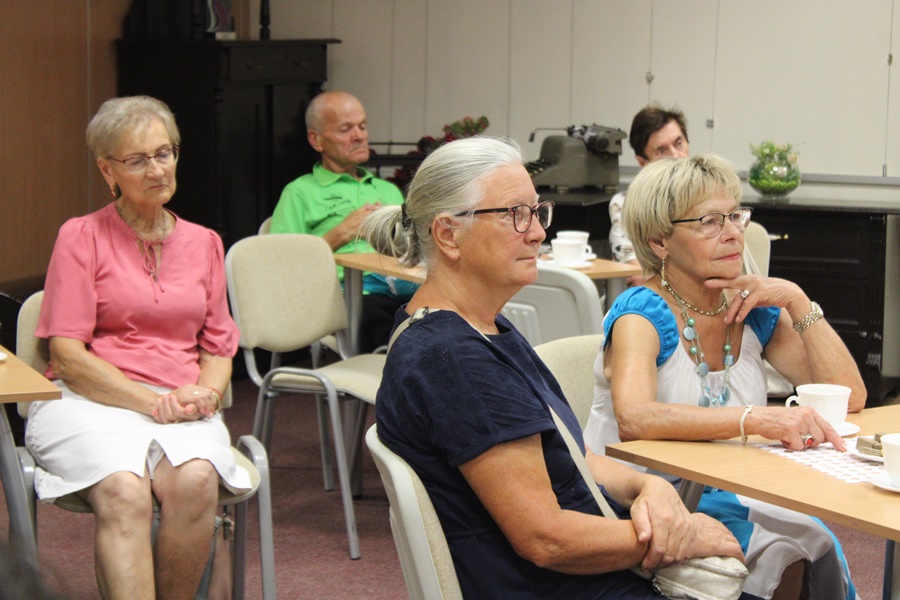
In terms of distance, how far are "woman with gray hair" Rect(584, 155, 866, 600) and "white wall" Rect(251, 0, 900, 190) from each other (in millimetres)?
3286

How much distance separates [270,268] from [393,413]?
79.6 inches

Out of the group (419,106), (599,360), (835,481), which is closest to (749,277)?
(599,360)

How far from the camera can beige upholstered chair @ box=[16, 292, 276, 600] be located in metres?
2.56

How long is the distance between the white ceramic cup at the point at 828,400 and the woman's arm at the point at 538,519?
534 millimetres

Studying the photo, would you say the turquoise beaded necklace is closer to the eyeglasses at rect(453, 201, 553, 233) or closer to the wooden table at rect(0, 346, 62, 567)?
the eyeglasses at rect(453, 201, 553, 233)

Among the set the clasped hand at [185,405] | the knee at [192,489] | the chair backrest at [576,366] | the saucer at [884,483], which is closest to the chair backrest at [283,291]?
the clasped hand at [185,405]

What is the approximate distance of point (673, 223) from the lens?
2.35m

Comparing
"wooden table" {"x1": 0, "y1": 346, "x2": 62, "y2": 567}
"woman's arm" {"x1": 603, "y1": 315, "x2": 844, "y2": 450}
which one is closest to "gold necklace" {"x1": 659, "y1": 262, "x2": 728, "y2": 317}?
"woman's arm" {"x1": 603, "y1": 315, "x2": 844, "y2": 450}

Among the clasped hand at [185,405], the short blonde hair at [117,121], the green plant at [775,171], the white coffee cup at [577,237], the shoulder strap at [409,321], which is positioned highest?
the short blonde hair at [117,121]

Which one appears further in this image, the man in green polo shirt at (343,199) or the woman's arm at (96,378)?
the man in green polo shirt at (343,199)

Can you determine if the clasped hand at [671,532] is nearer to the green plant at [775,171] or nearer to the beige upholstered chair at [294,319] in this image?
the beige upholstered chair at [294,319]

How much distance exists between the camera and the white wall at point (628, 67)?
5348mm

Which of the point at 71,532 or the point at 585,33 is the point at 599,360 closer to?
the point at 71,532

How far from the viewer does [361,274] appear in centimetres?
395
